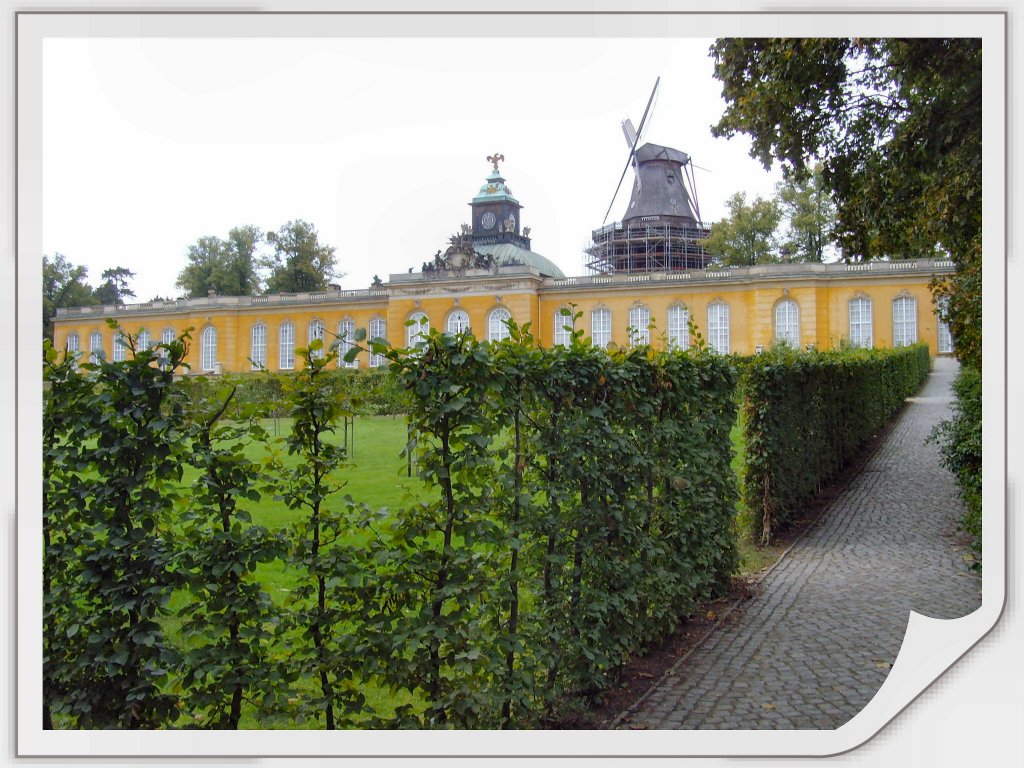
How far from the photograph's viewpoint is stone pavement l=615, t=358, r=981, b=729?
3.53m

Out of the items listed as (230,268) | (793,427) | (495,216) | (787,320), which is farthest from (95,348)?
(495,216)

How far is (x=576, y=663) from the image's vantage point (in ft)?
11.4

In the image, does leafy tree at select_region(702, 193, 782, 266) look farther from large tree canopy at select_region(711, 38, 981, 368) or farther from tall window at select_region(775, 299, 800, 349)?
large tree canopy at select_region(711, 38, 981, 368)

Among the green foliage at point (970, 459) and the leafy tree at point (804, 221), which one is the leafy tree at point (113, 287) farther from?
the leafy tree at point (804, 221)

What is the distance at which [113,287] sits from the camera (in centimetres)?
406

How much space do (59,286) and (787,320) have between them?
118 ft

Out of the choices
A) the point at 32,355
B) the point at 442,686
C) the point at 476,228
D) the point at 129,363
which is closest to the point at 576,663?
the point at 442,686

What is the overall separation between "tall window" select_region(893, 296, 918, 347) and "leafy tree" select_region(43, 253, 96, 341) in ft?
116

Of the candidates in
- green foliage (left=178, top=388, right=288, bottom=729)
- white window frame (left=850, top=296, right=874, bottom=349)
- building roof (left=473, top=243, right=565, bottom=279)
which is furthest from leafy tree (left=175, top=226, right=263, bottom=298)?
white window frame (left=850, top=296, right=874, bottom=349)

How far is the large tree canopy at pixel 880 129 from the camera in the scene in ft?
15.3

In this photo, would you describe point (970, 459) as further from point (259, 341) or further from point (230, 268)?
point (259, 341)
